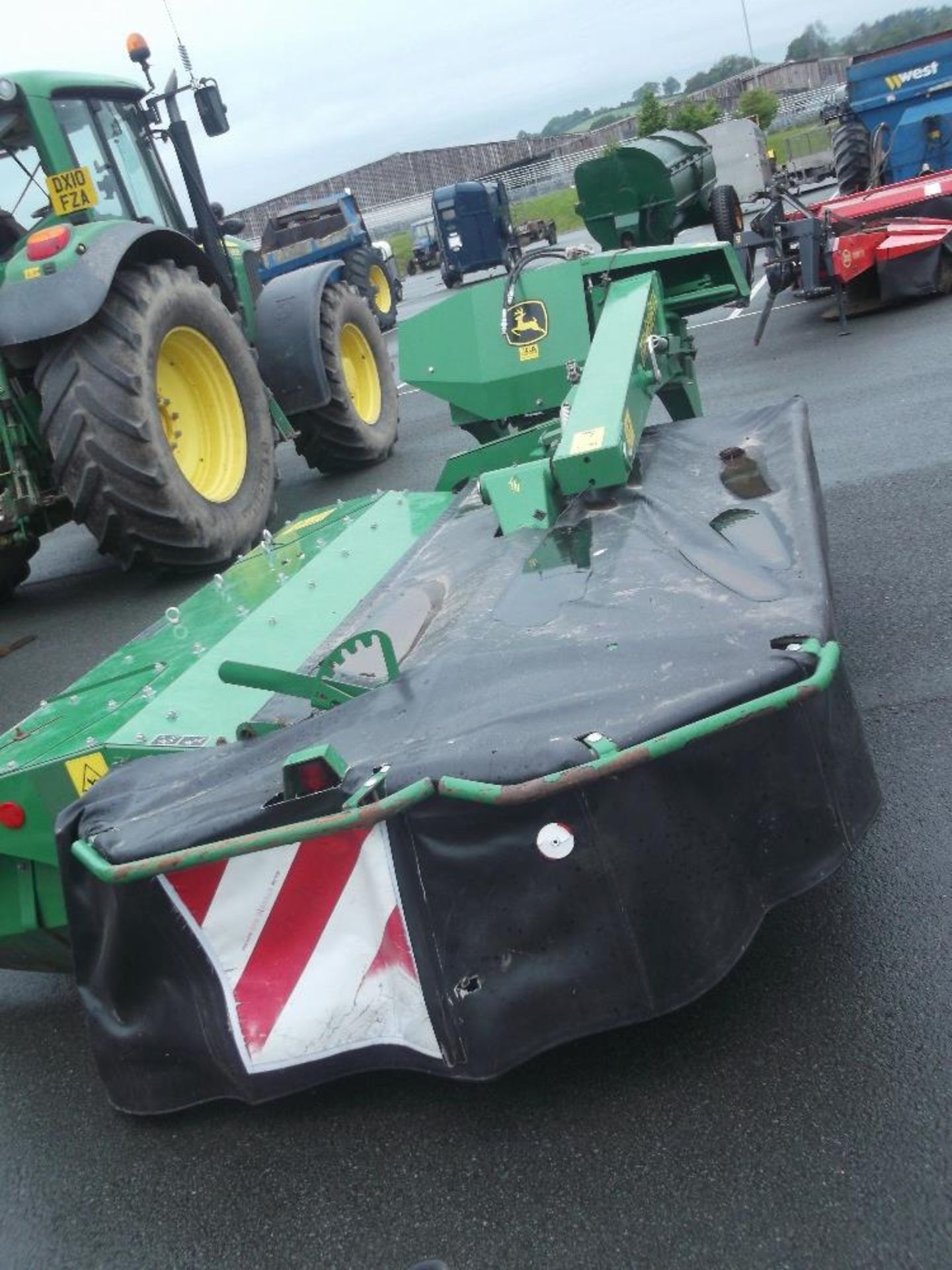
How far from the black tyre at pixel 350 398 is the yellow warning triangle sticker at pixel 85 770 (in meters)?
4.88

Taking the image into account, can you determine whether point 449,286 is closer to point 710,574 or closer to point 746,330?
point 746,330

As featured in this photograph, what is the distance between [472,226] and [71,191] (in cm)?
1826

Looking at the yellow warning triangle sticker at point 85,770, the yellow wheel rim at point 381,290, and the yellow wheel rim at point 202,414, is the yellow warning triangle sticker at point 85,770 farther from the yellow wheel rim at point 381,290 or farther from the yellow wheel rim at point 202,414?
the yellow wheel rim at point 381,290

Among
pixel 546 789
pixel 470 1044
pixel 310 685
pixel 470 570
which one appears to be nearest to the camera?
pixel 546 789

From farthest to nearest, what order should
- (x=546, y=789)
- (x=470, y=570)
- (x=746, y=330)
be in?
(x=746, y=330) < (x=470, y=570) < (x=546, y=789)

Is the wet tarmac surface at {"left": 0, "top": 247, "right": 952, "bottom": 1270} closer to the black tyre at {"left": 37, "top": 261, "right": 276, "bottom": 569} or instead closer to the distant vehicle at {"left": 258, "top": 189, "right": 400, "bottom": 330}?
the black tyre at {"left": 37, "top": 261, "right": 276, "bottom": 569}

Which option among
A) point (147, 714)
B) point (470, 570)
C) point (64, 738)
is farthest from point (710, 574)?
point (64, 738)

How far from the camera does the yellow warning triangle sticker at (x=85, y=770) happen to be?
8.04 feet

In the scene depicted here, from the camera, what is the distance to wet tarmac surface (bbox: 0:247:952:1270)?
1.86 m

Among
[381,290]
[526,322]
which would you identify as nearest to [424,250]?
[381,290]

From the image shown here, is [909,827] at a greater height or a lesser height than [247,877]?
lesser

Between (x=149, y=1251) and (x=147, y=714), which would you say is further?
(x=147, y=714)

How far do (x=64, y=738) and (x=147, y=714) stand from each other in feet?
0.59

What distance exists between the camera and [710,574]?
2.51 meters
